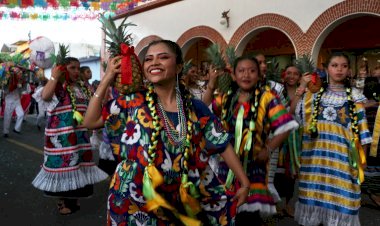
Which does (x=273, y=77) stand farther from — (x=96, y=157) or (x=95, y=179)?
(x=96, y=157)

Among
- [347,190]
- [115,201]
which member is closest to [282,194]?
[347,190]

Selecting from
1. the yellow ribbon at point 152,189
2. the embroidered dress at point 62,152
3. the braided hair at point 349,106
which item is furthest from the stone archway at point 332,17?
the yellow ribbon at point 152,189

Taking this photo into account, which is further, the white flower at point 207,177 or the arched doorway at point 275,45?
the arched doorway at point 275,45

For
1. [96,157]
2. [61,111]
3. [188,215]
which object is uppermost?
[61,111]

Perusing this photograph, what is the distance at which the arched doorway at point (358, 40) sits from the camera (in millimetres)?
13062

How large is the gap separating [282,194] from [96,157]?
15.7 feet

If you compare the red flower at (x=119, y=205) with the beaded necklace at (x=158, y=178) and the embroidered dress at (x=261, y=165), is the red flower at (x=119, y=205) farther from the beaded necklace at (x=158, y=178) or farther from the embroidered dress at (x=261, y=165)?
the embroidered dress at (x=261, y=165)

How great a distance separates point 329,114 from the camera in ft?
12.8

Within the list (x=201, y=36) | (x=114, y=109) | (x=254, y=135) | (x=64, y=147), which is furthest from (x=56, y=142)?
(x=201, y=36)

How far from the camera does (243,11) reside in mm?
12898

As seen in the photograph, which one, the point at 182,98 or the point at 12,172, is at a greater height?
the point at 182,98

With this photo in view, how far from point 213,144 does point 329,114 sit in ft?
6.30

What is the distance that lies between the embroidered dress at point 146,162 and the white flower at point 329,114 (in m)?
1.81

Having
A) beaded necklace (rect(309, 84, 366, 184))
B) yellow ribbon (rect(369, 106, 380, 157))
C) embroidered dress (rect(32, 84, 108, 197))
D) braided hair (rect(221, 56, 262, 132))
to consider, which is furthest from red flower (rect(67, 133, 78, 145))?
yellow ribbon (rect(369, 106, 380, 157))
